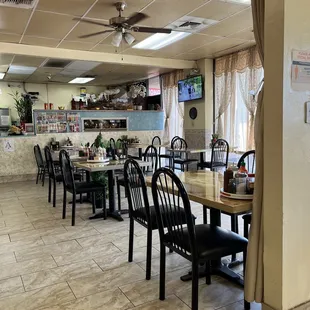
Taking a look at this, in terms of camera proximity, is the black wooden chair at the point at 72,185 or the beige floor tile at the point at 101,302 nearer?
the beige floor tile at the point at 101,302

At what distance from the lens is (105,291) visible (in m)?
2.44

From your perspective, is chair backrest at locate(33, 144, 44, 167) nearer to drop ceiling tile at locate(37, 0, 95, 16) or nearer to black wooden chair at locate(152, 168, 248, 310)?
drop ceiling tile at locate(37, 0, 95, 16)

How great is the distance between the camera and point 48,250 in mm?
3268

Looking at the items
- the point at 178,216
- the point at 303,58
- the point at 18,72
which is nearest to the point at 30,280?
the point at 178,216

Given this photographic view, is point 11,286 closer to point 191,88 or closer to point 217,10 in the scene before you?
point 217,10

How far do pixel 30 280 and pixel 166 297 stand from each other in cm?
115

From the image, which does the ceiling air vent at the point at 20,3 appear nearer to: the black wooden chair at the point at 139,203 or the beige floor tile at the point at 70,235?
the black wooden chair at the point at 139,203

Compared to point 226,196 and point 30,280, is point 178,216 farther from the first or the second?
point 30,280

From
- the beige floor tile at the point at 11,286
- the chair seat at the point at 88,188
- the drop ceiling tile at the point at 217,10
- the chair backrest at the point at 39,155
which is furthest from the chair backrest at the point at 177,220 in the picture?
the chair backrest at the point at 39,155

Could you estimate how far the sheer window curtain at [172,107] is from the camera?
8484 mm

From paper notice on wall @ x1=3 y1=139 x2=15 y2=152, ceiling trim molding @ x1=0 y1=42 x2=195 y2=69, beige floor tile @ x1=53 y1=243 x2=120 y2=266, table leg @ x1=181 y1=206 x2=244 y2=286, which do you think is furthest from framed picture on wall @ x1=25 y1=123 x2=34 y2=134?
table leg @ x1=181 y1=206 x2=244 y2=286

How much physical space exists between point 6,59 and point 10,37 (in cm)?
161

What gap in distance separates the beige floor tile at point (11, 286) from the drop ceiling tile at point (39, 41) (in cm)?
401

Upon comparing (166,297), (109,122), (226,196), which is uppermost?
(109,122)
